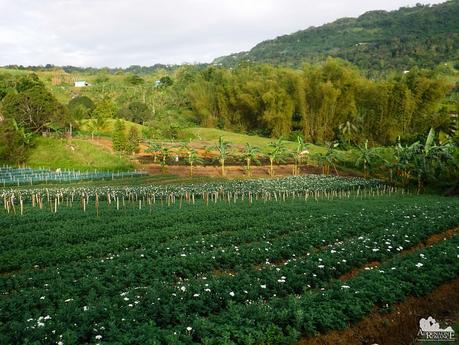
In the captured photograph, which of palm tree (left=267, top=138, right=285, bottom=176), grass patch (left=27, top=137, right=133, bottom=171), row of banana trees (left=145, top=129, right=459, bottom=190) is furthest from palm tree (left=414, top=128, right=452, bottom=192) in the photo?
grass patch (left=27, top=137, right=133, bottom=171)

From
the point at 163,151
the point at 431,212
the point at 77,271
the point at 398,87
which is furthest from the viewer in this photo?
the point at 398,87

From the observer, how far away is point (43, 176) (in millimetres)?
46812

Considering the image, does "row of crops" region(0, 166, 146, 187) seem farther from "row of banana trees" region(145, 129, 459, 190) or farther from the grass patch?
"row of banana trees" region(145, 129, 459, 190)

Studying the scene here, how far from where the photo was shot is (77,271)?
12.9 m

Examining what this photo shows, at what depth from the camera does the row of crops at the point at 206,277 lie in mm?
8211

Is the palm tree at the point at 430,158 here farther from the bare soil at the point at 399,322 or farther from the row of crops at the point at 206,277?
the bare soil at the point at 399,322

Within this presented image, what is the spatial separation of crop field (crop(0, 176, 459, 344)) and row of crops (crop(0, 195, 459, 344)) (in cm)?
3

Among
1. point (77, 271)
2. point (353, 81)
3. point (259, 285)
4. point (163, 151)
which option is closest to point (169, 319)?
point (259, 285)

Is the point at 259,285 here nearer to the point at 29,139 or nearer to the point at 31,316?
the point at 31,316

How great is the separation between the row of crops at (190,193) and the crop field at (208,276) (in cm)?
967

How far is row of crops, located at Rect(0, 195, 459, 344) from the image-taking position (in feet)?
26.9

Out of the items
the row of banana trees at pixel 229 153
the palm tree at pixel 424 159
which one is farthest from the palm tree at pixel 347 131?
the palm tree at pixel 424 159

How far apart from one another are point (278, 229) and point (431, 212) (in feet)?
30.4

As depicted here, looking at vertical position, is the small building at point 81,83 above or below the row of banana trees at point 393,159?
above
